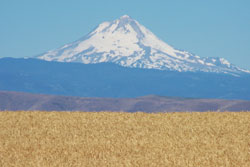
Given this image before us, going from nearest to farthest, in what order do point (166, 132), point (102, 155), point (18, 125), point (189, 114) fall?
1. point (102, 155)
2. point (166, 132)
3. point (18, 125)
4. point (189, 114)

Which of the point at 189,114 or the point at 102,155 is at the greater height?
the point at 189,114

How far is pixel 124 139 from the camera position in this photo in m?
16.2

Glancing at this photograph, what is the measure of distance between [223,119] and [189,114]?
1306 mm

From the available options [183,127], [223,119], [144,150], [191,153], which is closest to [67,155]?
[144,150]

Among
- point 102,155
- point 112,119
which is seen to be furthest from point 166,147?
point 112,119

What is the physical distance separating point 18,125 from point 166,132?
446 centimetres

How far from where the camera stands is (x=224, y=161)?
13.6m

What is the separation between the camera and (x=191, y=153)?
1438 centimetres

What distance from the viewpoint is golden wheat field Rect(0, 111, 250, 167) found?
1384 centimetres

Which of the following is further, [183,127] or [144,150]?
[183,127]

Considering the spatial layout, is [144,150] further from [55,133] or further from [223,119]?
[223,119]

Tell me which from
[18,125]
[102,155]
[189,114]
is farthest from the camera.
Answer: [189,114]

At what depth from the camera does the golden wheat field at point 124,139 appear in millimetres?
13836

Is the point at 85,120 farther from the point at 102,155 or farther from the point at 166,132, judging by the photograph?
the point at 102,155
